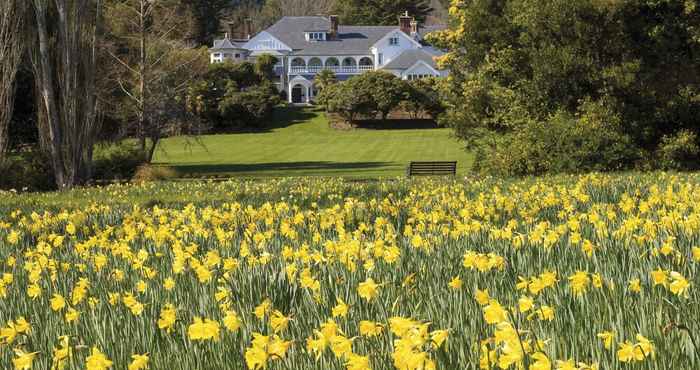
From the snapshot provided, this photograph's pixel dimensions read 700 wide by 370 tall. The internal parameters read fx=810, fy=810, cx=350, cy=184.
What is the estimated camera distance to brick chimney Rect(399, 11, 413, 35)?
82.8 metres

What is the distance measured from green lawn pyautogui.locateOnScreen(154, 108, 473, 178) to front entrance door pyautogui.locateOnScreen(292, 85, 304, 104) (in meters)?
17.7

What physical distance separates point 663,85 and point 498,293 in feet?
63.4

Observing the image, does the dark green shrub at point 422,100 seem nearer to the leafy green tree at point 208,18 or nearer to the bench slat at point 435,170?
the leafy green tree at point 208,18

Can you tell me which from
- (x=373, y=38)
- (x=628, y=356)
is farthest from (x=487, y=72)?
(x=373, y=38)

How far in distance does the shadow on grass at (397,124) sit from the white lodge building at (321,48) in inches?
769

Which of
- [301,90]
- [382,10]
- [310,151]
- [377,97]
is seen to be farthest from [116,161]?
[382,10]

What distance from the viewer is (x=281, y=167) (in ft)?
114

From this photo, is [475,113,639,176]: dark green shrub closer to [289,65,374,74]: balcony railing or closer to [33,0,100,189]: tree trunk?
[33,0,100,189]: tree trunk

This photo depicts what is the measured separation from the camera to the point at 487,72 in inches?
950

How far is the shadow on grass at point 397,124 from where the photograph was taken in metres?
59.1

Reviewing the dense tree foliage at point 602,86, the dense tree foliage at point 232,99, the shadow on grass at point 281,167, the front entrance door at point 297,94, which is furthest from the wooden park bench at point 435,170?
the front entrance door at point 297,94

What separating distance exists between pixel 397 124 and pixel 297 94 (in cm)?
2345

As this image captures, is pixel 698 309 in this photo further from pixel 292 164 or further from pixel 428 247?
pixel 292 164

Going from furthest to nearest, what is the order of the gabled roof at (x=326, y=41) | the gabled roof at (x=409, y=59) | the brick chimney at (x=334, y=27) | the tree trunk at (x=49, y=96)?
the brick chimney at (x=334, y=27) → the gabled roof at (x=326, y=41) → the gabled roof at (x=409, y=59) → the tree trunk at (x=49, y=96)
